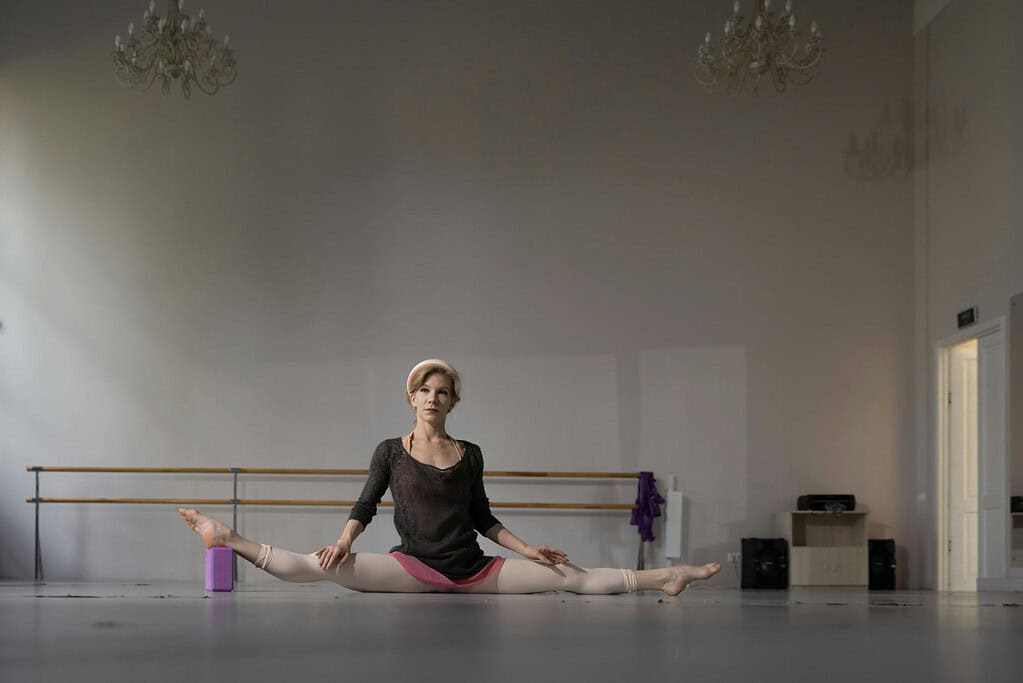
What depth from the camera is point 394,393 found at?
8.73m

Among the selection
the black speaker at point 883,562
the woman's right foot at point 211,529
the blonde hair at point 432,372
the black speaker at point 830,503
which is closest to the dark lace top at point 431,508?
the blonde hair at point 432,372

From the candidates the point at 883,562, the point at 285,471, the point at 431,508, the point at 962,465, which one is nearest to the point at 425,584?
the point at 431,508

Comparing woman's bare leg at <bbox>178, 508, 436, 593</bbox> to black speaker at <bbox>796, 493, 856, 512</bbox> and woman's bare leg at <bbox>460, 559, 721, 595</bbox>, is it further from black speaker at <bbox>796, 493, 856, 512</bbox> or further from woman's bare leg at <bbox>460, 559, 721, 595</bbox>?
black speaker at <bbox>796, 493, 856, 512</bbox>

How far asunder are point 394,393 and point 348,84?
212 cm

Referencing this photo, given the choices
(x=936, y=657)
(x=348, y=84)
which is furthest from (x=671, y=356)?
(x=936, y=657)

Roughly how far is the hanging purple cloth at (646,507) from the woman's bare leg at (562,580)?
4.42 m

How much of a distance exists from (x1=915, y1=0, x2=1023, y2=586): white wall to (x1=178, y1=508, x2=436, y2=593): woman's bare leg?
455cm

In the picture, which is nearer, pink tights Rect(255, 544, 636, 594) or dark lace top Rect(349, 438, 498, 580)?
pink tights Rect(255, 544, 636, 594)

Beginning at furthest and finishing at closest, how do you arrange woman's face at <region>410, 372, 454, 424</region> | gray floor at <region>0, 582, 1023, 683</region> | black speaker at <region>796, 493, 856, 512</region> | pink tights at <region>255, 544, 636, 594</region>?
black speaker at <region>796, 493, 856, 512</region>
woman's face at <region>410, 372, 454, 424</region>
pink tights at <region>255, 544, 636, 594</region>
gray floor at <region>0, 582, 1023, 683</region>

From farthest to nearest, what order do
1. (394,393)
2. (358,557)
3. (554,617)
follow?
(394,393) → (358,557) → (554,617)

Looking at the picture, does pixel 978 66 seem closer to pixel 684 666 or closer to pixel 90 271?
pixel 90 271

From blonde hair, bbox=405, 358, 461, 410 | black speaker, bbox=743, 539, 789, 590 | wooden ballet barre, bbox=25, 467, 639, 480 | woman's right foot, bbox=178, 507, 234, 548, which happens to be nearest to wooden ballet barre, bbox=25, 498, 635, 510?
wooden ballet barre, bbox=25, 467, 639, 480

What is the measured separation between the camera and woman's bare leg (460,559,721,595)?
396 cm

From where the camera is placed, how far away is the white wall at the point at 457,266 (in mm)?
8664
